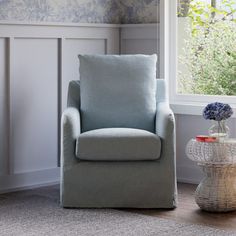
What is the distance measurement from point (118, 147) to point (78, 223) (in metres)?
0.53

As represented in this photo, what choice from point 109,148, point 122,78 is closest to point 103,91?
point 122,78

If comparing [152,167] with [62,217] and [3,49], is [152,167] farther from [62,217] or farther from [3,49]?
[3,49]

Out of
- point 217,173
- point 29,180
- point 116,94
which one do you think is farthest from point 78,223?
point 29,180

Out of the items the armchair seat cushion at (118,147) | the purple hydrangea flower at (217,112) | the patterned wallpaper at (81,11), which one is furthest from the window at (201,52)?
the armchair seat cushion at (118,147)

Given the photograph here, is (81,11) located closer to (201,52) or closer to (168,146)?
(201,52)

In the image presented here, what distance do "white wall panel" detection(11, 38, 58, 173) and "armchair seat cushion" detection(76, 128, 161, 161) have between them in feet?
2.85

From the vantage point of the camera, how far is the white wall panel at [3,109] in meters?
4.49

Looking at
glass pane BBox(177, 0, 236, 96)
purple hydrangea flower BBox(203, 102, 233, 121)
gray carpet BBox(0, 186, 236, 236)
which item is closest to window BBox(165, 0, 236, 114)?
glass pane BBox(177, 0, 236, 96)

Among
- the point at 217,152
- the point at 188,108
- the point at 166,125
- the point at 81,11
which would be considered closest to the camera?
the point at 217,152

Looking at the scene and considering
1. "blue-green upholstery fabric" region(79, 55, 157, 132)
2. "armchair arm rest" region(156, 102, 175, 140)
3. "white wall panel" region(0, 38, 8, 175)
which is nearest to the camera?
"armchair arm rest" region(156, 102, 175, 140)

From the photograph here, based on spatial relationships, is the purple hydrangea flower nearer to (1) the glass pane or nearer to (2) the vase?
(2) the vase

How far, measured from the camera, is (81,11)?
5008mm

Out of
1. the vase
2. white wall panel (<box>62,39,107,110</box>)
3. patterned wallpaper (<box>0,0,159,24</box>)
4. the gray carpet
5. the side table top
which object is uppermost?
patterned wallpaper (<box>0,0,159,24</box>)

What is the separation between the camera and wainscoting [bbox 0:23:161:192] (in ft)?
15.0
